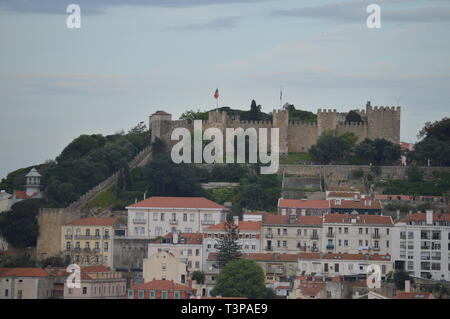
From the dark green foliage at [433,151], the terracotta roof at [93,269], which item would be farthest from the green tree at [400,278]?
the dark green foliage at [433,151]

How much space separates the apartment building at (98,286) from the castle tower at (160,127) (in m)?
21.1

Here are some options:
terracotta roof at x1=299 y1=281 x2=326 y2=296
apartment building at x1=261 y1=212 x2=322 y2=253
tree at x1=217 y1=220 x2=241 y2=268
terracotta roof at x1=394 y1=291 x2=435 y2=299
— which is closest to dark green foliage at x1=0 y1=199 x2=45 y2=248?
tree at x1=217 y1=220 x2=241 y2=268

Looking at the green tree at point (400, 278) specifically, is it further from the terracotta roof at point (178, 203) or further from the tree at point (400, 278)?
the terracotta roof at point (178, 203)

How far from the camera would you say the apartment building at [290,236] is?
3349 inches

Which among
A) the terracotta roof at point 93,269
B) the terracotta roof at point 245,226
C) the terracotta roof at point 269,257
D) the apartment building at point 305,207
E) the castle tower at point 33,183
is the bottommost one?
the terracotta roof at point 93,269

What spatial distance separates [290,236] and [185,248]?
498 centimetres

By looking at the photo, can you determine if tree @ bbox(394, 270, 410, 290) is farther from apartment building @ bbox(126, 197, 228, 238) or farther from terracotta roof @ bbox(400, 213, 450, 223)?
apartment building @ bbox(126, 197, 228, 238)

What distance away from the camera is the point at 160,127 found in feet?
335

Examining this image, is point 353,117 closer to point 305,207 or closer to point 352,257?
point 305,207

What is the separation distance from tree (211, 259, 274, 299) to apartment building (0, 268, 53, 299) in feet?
25.4

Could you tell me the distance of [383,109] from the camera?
334 feet

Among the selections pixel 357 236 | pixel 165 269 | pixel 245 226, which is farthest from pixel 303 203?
pixel 165 269

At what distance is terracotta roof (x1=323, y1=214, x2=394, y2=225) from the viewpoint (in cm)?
8456
